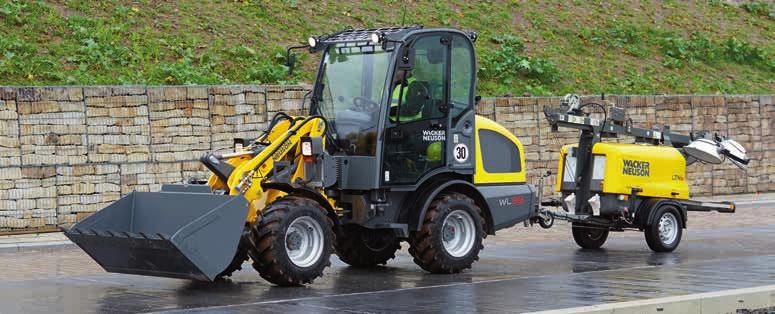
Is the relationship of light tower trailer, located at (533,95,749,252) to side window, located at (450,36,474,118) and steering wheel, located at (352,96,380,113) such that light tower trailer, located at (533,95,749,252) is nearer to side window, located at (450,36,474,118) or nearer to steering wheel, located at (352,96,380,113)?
side window, located at (450,36,474,118)

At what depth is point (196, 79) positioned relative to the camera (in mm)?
21281

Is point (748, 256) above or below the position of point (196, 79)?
below

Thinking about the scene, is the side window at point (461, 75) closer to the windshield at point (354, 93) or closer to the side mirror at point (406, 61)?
the side mirror at point (406, 61)

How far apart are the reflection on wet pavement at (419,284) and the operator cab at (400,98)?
1.32 m

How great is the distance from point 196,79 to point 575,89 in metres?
9.19

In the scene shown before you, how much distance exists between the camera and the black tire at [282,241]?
12.2 meters

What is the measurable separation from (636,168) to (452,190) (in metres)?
3.38

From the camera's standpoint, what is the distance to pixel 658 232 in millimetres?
16328

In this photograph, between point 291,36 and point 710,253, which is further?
point 291,36

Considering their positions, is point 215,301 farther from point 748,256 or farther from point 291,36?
point 291,36

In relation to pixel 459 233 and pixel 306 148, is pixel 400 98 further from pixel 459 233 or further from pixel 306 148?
pixel 459 233

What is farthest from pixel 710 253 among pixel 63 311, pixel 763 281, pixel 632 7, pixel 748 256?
pixel 632 7

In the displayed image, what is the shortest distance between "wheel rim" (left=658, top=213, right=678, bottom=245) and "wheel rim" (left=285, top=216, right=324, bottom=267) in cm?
561

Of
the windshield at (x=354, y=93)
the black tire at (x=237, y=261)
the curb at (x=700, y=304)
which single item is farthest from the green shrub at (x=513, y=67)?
the curb at (x=700, y=304)
